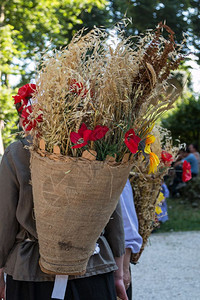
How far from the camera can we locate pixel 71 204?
1.55 m

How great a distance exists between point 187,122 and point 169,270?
29.6ft

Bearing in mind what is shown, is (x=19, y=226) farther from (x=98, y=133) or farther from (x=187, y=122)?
(x=187, y=122)

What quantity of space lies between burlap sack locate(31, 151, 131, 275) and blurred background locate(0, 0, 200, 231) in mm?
7256

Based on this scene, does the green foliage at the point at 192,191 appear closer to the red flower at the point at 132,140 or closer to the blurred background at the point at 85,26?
the blurred background at the point at 85,26

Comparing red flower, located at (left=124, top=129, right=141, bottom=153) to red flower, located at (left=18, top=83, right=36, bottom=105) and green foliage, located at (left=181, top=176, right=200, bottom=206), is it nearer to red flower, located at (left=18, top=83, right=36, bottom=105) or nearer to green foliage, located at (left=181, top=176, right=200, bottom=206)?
red flower, located at (left=18, top=83, right=36, bottom=105)

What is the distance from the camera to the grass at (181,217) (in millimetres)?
9109

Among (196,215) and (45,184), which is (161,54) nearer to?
(45,184)

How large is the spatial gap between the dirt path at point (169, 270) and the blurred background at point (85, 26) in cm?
136

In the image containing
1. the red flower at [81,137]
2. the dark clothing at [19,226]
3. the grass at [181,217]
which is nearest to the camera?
the red flower at [81,137]

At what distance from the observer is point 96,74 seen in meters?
1.66

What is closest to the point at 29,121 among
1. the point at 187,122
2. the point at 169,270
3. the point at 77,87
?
the point at 77,87

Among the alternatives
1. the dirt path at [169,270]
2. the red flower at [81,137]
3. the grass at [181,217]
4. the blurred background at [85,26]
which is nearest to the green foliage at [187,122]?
the blurred background at [85,26]

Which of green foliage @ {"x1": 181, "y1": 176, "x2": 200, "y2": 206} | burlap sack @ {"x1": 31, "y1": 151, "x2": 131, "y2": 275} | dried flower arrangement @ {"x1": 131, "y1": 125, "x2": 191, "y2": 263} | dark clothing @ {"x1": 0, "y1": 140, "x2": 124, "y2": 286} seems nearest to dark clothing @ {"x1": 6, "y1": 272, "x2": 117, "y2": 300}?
dark clothing @ {"x1": 0, "y1": 140, "x2": 124, "y2": 286}

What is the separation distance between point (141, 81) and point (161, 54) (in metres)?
0.13
